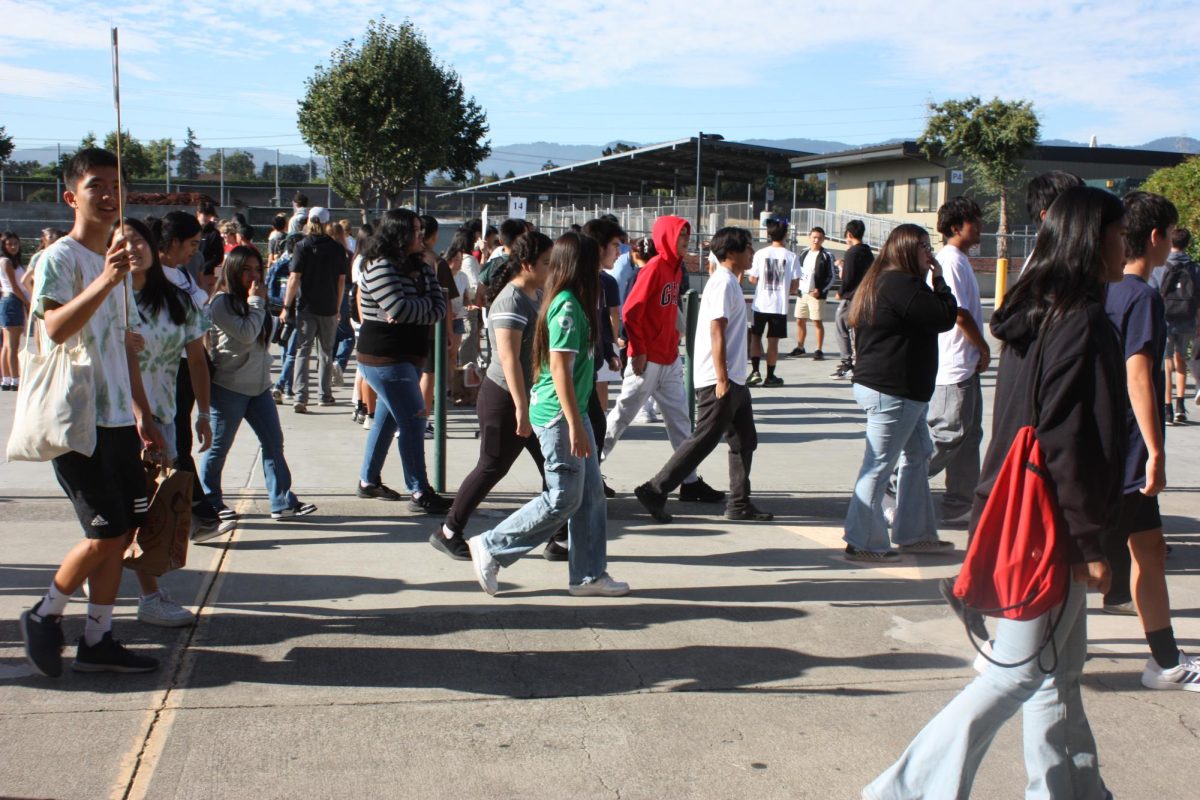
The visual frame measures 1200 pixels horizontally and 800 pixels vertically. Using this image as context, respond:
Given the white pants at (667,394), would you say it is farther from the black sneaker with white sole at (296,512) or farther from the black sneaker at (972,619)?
the black sneaker at (972,619)

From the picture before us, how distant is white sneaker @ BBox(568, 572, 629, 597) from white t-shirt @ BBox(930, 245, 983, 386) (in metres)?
2.57

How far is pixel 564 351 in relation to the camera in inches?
204

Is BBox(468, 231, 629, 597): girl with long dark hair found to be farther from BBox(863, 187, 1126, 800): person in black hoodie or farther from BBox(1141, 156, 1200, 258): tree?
BBox(1141, 156, 1200, 258): tree

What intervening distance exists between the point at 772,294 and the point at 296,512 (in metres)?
8.52

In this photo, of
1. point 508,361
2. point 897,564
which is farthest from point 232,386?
point 897,564

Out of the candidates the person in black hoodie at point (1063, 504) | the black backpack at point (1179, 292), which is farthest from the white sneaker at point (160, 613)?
the black backpack at point (1179, 292)

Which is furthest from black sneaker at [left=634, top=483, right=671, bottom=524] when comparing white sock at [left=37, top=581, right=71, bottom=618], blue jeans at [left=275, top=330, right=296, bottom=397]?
blue jeans at [left=275, top=330, right=296, bottom=397]

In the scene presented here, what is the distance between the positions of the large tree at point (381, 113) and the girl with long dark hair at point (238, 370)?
104 feet

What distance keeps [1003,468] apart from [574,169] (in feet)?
166

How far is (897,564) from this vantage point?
20.3 feet

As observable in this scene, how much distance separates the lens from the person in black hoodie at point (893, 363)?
5.87 m

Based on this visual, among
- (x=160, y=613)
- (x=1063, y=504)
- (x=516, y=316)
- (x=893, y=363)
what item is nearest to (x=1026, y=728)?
(x=1063, y=504)

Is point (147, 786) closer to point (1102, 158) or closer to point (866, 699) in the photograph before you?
point (866, 699)

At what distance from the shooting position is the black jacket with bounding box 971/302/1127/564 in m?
3.10
